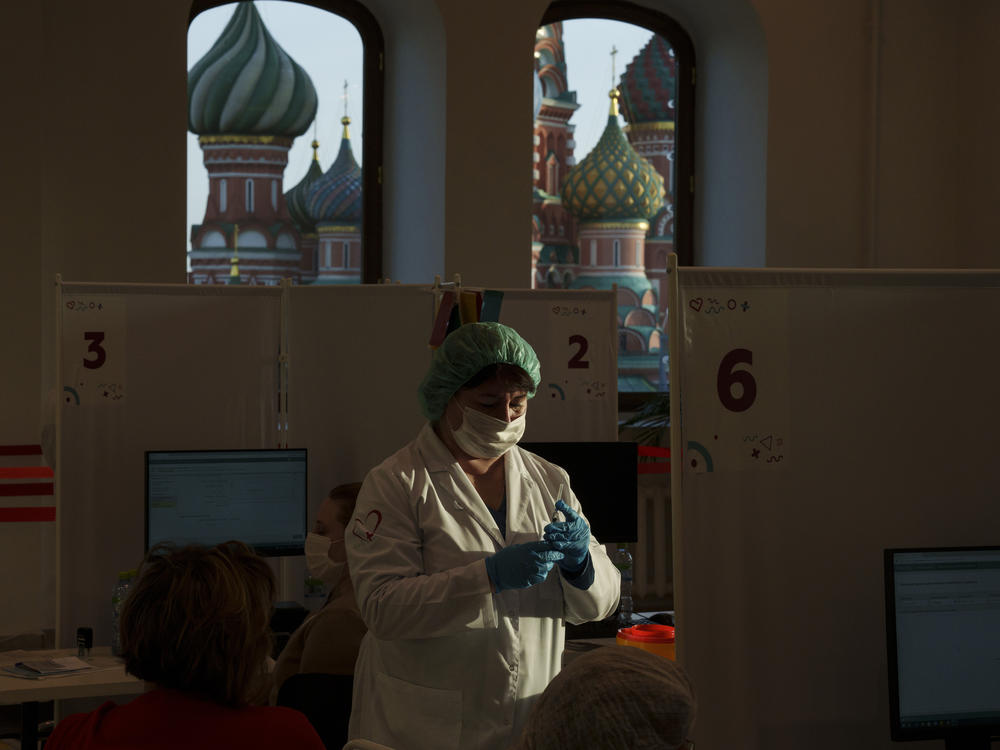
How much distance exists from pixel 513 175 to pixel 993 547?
12.1 feet

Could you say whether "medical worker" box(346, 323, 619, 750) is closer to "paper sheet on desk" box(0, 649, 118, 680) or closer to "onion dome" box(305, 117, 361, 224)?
"paper sheet on desk" box(0, 649, 118, 680)

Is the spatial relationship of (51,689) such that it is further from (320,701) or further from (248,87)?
(248,87)

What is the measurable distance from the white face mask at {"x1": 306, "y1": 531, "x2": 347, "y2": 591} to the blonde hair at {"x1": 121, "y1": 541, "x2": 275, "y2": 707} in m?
1.49

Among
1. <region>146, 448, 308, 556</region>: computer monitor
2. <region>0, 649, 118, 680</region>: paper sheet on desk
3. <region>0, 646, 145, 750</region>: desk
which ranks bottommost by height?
<region>0, 646, 145, 750</region>: desk

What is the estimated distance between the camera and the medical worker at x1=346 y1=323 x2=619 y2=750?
2.10m

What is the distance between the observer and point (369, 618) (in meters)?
2.14

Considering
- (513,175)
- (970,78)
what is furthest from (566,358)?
(970,78)

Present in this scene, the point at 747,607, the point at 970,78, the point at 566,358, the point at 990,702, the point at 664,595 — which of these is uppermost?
the point at 970,78

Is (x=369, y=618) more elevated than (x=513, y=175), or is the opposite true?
(x=513, y=175)

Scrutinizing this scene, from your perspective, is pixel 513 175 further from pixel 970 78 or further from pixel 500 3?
pixel 970 78

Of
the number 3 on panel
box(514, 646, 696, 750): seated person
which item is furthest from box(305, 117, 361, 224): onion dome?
box(514, 646, 696, 750): seated person

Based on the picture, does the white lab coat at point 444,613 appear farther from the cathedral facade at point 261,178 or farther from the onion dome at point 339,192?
the onion dome at point 339,192

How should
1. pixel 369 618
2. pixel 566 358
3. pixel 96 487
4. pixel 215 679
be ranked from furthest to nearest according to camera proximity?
pixel 566 358, pixel 96 487, pixel 369 618, pixel 215 679

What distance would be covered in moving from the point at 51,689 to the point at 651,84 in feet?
15.7
